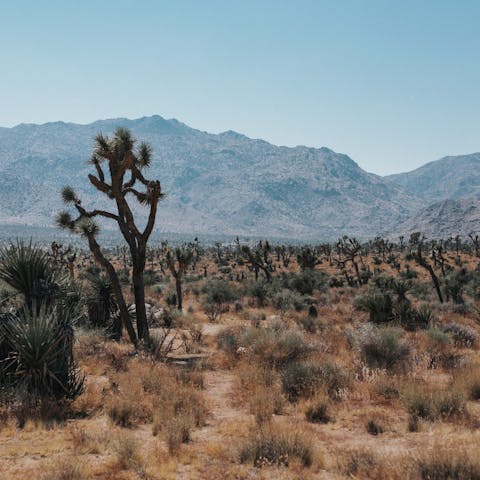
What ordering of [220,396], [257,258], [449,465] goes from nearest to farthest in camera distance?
[449,465]
[220,396]
[257,258]

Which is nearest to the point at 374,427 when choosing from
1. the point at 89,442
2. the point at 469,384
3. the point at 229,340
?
the point at 469,384

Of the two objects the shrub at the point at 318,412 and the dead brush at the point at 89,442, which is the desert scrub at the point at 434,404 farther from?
the dead brush at the point at 89,442

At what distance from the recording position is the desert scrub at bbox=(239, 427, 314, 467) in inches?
265

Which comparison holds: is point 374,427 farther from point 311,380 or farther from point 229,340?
point 229,340

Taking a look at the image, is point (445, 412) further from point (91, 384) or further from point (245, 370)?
point (91, 384)

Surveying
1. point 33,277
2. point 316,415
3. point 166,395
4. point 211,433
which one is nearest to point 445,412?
point 316,415

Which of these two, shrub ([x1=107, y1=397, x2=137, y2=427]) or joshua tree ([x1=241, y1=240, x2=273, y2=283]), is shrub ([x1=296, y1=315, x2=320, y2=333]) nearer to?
shrub ([x1=107, y1=397, x2=137, y2=427])

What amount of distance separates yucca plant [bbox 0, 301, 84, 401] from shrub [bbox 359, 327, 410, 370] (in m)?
6.67

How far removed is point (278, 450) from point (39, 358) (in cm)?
463

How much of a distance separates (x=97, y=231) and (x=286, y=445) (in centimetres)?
1355

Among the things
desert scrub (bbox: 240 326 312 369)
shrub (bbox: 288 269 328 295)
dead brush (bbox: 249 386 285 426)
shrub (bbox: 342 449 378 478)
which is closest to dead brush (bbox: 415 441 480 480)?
shrub (bbox: 342 449 378 478)

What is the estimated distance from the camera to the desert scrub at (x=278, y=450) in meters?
6.73

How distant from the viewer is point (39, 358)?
893 cm

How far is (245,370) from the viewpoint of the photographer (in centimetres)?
1134
